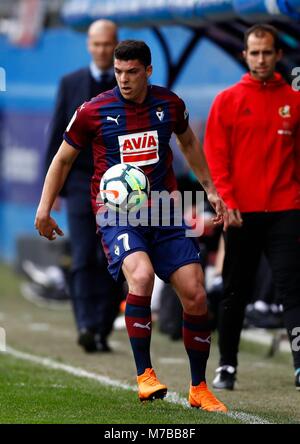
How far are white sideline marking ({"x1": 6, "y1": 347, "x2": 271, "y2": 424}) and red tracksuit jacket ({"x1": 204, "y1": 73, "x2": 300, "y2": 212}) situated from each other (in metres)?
1.36

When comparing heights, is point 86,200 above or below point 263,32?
below

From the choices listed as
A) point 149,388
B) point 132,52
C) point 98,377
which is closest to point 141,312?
point 149,388

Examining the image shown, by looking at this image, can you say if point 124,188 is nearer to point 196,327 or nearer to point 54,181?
point 54,181

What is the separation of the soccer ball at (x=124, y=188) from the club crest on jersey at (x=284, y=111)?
4.64 feet

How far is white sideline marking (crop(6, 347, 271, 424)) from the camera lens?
765 cm

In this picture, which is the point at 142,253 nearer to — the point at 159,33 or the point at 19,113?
the point at 159,33

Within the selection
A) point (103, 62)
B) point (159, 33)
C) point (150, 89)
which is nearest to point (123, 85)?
point (150, 89)

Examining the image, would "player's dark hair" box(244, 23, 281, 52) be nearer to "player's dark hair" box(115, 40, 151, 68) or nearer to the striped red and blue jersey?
the striped red and blue jersey

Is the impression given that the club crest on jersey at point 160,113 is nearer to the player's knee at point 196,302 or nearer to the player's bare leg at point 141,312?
the player's bare leg at point 141,312

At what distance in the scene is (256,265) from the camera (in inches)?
359

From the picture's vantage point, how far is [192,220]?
11734 mm

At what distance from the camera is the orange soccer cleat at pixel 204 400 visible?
307 inches

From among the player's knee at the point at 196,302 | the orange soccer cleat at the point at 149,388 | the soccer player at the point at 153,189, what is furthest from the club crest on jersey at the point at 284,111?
the orange soccer cleat at the point at 149,388

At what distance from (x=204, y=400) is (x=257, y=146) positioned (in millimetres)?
1898
